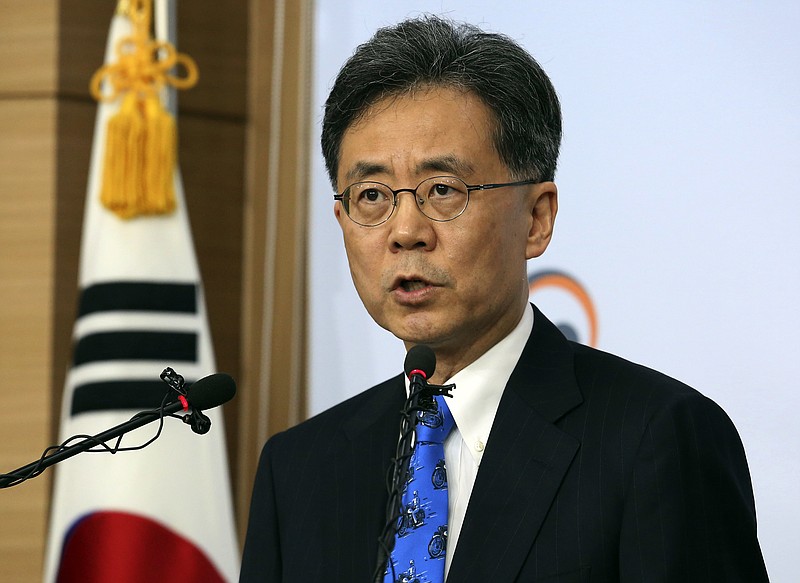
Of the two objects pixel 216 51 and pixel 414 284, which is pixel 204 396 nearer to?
pixel 414 284

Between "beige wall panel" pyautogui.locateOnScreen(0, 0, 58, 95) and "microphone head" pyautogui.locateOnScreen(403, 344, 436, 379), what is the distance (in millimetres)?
2307

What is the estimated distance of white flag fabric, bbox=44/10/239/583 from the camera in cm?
297

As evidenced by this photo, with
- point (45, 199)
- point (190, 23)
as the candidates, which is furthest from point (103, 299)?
point (190, 23)

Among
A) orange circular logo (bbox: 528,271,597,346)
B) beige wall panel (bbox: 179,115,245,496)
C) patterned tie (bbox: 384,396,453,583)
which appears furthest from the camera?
beige wall panel (bbox: 179,115,245,496)

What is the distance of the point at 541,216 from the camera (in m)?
1.70

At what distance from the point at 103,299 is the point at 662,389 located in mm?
1910

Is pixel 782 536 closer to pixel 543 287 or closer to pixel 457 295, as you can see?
pixel 543 287

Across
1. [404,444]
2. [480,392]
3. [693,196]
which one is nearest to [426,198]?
[480,392]

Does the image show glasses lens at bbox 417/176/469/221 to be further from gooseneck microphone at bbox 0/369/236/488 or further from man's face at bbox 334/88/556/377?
gooseneck microphone at bbox 0/369/236/488

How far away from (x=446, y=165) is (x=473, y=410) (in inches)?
14.4

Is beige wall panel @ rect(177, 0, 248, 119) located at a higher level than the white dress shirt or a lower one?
higher

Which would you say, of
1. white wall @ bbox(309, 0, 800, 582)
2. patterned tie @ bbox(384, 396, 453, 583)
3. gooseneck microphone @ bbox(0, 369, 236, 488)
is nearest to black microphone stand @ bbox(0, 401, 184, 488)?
gooseneck microphone @ bbox(0, 369, 236, 488)

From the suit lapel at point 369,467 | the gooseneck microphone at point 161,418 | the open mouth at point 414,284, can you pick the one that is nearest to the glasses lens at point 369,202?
the open mouth at point 414,284

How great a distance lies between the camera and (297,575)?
5.47 ft
